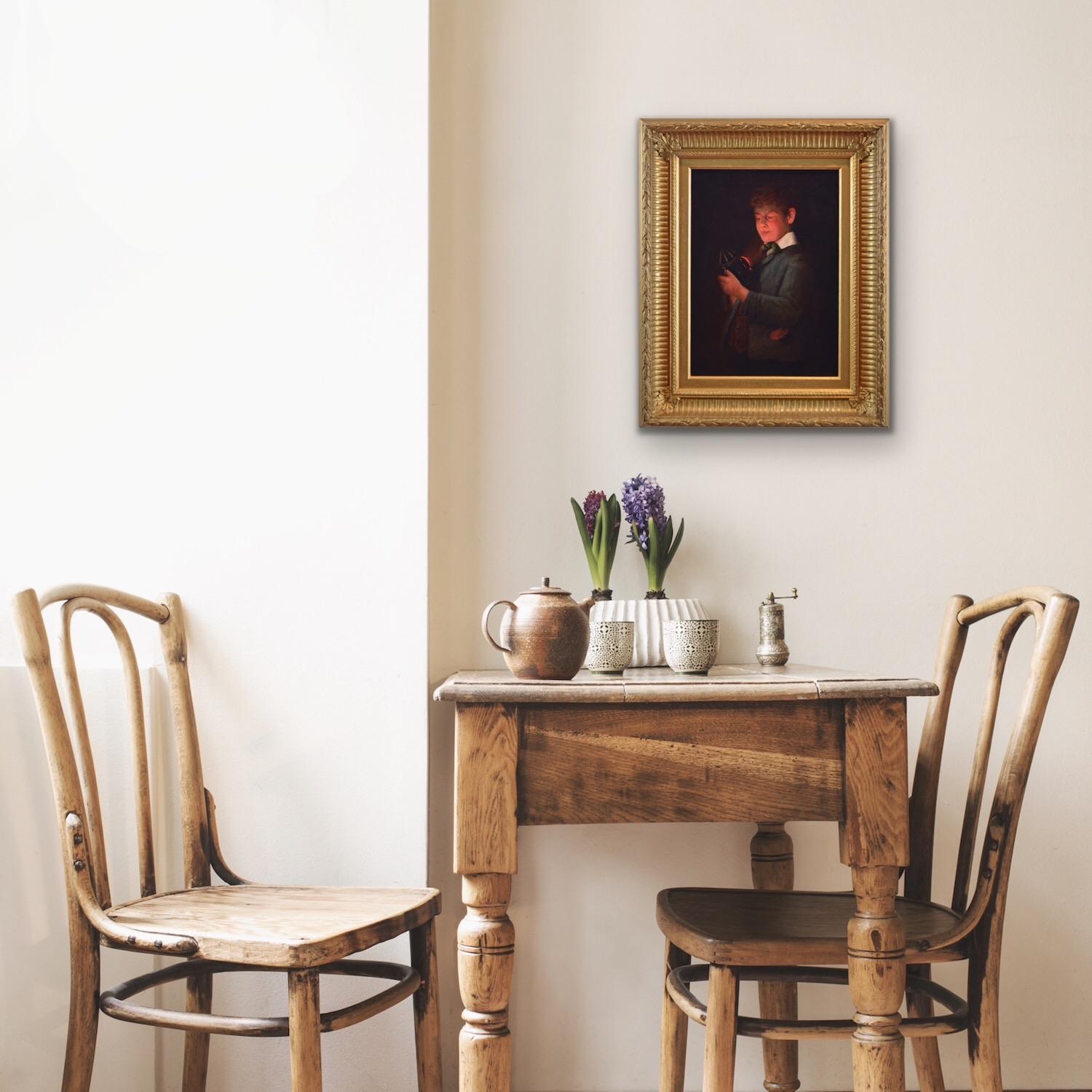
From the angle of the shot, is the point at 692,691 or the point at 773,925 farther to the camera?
the point at 773,925

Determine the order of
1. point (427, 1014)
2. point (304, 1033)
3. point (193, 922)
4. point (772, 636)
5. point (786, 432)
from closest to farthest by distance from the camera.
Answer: point (304, 1033)
point (193, 922)
point (427, 1014)
point (772, 636)
point (786, 432)

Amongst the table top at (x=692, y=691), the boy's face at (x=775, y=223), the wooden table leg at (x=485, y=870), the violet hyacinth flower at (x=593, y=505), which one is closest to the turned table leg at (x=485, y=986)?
the wooden table leg at (x=485, y=870)

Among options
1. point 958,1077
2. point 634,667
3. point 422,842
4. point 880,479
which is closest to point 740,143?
point 880,479

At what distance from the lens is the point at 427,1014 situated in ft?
4.75

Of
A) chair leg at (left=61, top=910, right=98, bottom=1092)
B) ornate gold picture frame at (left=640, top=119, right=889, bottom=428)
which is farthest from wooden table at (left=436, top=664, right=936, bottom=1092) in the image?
ornate gold picture frame at (left=640, top=119, right=889, bottom=428)

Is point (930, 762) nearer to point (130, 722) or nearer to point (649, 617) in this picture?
point (649, 617)

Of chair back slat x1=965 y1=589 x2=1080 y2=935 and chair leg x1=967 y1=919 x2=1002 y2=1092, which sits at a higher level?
chair back slat x1=965 y1=589 x2=1080 y2=935

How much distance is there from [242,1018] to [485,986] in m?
0.32

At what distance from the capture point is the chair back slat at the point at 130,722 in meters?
→ 1.45

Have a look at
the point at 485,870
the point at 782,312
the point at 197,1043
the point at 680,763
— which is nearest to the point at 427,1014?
the point at 485,870

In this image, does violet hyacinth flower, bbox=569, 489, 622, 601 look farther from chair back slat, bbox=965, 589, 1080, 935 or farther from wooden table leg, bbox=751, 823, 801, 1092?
chair back slat, bbox=965, 589, 1080, 935

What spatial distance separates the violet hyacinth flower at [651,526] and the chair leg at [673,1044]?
2.01 ft

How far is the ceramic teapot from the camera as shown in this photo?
55.4 inches

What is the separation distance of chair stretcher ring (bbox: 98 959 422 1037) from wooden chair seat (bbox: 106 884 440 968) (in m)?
0.03
